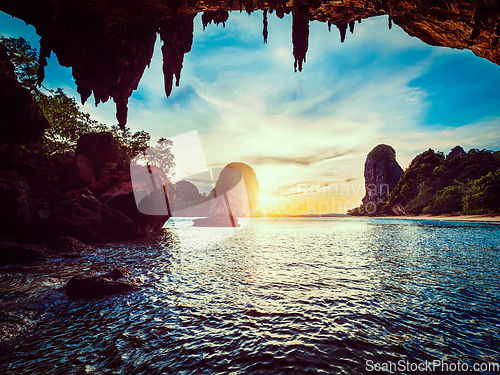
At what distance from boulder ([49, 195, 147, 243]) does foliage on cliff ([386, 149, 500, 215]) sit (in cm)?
6858

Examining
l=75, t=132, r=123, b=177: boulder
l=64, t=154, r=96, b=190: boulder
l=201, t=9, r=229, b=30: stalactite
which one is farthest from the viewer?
l=75, t=132, r=123, b=177: boulder

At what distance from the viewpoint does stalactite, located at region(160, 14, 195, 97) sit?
14586mm

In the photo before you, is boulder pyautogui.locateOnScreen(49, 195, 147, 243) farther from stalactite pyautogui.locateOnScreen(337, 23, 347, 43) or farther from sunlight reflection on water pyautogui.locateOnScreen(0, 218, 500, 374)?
stalactite pyautogui.locateOnScreen(337, 23, 347, 43)

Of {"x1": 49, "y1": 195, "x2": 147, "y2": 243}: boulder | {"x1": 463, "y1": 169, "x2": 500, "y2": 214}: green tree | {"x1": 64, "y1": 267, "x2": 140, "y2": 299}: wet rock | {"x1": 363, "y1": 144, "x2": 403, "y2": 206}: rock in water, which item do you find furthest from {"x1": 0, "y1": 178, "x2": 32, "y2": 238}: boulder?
{"x1": 363, "y1": 144, "x2": 403, "y2": 206}: rock in water

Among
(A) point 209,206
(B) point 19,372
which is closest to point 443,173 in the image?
(B) point 19,372

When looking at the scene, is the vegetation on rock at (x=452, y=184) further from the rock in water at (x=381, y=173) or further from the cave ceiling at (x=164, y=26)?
the cave ceiling at (x=164, y=26)

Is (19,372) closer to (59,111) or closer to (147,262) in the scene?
(147,262)

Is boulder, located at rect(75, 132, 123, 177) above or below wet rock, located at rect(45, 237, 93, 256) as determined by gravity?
above

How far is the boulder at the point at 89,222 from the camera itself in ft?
60.2

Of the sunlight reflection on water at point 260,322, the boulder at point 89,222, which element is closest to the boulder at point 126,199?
the boulder at point 89,222

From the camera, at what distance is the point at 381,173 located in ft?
449

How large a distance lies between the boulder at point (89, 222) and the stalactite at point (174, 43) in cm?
1437

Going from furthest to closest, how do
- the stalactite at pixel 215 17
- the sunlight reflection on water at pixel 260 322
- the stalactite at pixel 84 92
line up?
the stalactite at pixel 84 92 < the stalactite at pixel 215 17 < the sunlight reflection on water at pixel 260 322

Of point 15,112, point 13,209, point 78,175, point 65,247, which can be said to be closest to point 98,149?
point 78,175
